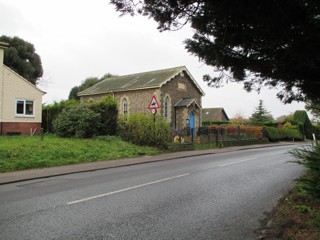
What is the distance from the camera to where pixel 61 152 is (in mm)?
14102

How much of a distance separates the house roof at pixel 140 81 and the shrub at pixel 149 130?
32.3ft

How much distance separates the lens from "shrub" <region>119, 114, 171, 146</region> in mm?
18438

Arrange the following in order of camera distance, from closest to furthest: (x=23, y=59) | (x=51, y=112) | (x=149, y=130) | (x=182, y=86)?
(x=149, y=130)
(x=51, y=112)
(x=182, y=86)
(x=23, y=59)

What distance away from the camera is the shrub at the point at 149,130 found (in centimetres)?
1844

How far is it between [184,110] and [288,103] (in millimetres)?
22471

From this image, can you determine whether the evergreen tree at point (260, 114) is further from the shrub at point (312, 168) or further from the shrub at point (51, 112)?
the shrub at point (312, 168)

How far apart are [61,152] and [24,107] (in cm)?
1062

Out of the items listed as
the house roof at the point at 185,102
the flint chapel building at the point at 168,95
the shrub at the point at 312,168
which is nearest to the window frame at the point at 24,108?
the flint chapel building at the point at 168,95

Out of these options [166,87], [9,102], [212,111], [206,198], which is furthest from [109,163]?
[212,111]

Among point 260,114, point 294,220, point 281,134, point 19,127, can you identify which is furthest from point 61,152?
point 260,114

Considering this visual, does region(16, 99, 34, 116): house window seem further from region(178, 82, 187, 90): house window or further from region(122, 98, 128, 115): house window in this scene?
region(178, 82, 187, 90): house window

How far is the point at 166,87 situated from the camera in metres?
29.3

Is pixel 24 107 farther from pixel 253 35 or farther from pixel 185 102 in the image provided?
pixel 253 35

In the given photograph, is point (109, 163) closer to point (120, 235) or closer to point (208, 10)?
point (120, 235)
